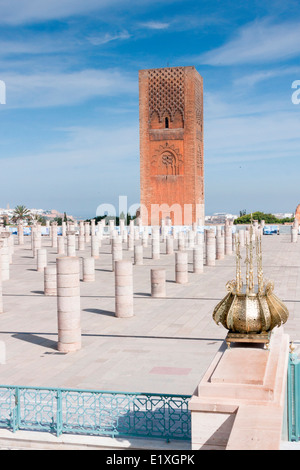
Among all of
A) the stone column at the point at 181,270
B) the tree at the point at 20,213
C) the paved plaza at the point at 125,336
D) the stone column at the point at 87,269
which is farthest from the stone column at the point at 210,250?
the tree at the point at 20,213

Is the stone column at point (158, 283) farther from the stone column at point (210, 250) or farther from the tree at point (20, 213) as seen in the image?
the tree at point (20, 213)

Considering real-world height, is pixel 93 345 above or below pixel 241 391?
below

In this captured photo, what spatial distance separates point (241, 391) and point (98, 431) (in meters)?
2.07

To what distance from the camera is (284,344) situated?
14.6 feet

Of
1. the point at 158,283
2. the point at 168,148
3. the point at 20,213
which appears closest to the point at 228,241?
the point at 158,283

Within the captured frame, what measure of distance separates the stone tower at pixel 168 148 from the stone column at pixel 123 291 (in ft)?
110

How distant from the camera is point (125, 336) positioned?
363 inches

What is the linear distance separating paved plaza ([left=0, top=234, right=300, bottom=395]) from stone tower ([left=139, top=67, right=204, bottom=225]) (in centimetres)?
2803

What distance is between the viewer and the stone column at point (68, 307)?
852 cm

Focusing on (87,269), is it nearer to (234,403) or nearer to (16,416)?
(16,416)

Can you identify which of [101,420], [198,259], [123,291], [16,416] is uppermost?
[198,259]

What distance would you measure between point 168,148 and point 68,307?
36.8m
